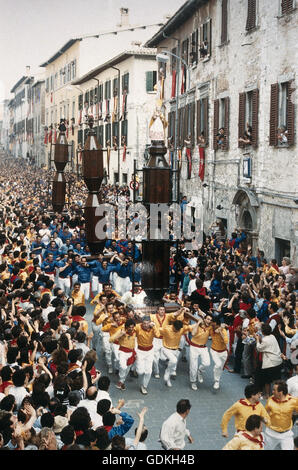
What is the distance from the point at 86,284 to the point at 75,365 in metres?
7.13

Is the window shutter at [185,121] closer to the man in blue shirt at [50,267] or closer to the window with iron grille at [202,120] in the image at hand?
the window with iron grille at [202,120]

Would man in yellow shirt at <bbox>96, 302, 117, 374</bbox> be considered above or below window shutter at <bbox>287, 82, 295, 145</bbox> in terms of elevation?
below

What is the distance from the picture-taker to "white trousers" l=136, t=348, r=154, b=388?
10453 millimetres

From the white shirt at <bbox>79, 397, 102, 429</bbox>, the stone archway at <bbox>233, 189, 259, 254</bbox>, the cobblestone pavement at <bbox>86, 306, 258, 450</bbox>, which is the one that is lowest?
the cobblestone pavement at <bbox>86, 306, 258, 450</bbox>

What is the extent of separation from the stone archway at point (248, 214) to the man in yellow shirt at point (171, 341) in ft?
28.8

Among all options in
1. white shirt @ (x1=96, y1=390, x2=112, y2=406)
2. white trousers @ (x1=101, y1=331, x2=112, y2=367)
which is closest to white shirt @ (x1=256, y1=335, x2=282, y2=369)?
white trousers @ (x1=101, y1=331, x2=112, y2=367)

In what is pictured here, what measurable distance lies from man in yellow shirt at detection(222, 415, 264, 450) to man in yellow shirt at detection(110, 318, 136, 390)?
4.25 m

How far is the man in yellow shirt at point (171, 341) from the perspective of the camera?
1061 cm

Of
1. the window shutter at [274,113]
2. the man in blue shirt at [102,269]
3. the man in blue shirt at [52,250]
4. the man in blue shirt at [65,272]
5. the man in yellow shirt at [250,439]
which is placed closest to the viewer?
the man in yellow shirt at [250,439]

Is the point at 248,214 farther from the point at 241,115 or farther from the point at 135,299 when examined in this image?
Result: the point at 135,299

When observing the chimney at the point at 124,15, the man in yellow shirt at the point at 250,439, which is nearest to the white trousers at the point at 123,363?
the man in yellow shirt at the point at 250,439

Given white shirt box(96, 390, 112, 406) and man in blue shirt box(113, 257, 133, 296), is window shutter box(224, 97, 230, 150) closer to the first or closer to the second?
man in blue shirt box(113, 257, 133, 296)
